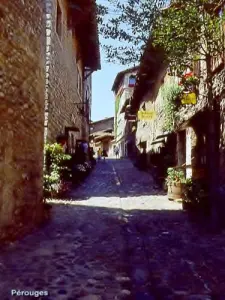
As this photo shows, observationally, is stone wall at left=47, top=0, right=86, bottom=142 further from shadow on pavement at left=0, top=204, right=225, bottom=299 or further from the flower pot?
shadow on pavement at left=0, top=204, right=225, bottom=299

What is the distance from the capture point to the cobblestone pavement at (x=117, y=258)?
3758 millimetres

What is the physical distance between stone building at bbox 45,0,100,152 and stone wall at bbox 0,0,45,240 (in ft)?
11.4

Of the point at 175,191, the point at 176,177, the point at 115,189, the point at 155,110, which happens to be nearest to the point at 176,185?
the point at 175,191

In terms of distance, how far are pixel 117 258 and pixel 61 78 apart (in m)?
8.84

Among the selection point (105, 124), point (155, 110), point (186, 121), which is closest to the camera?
point (186, 121)

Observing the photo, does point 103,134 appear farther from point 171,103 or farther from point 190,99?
point 190,99

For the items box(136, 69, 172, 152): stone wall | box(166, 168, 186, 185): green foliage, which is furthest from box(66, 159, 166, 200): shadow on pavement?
box(136, 69, 172, 152): stone wall

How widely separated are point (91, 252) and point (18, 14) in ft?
12.1

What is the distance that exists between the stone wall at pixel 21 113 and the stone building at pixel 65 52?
11.4 feet

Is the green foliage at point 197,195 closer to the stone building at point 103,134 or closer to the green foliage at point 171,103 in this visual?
the green foliage at point 171,103

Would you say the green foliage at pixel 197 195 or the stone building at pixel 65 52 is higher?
the stone building at pixel 65 52

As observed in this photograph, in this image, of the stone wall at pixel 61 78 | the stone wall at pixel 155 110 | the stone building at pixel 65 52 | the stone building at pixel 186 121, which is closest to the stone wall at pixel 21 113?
the stone building at pixel 186 121

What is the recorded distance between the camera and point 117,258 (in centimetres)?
492

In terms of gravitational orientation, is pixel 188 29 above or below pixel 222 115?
above
